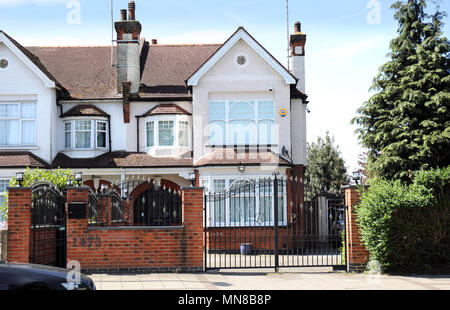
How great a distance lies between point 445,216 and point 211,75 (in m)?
11.6

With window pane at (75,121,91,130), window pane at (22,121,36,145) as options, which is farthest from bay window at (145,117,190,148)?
window pane at (22,121,36,145)

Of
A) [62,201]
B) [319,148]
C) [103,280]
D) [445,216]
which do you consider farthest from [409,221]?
[319,148]

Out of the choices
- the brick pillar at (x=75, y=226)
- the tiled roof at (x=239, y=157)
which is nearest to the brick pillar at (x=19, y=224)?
the brick pillar at (x=75, y=226)

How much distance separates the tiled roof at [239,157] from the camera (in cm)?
2030

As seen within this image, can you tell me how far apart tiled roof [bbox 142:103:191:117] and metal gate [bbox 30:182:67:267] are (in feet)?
29.7

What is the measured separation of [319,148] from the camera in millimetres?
40844

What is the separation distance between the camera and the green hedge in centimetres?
1271

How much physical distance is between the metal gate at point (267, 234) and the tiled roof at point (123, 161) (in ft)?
9.95

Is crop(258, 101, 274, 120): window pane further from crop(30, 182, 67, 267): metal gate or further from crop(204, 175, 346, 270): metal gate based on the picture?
crop(30, 182, 67, 267): metal gate

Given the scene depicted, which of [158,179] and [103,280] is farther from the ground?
[158,179]

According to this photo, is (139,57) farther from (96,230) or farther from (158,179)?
(96,230)

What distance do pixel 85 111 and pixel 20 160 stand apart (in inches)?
134
